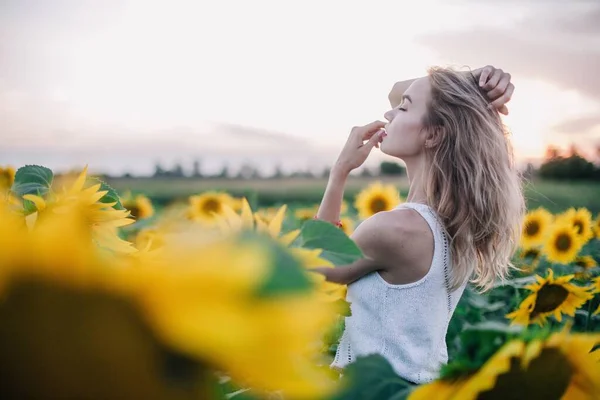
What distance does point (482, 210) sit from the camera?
1750mm

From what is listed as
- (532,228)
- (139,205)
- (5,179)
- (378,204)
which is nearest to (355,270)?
(5,179)

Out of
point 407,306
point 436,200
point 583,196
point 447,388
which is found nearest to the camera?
point 447,388

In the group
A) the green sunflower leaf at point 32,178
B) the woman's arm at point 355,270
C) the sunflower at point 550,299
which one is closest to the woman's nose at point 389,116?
the woman's arm at point 355,270

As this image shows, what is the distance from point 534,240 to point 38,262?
4212 mm

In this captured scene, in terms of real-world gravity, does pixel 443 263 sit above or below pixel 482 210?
below

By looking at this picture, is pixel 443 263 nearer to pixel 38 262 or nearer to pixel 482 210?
pixel 482 210

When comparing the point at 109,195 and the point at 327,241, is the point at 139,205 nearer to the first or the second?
the point at 109,195

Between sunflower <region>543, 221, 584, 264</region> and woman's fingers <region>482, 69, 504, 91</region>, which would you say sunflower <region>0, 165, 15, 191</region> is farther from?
sunflower <region>543, 221, 584, 264</region>

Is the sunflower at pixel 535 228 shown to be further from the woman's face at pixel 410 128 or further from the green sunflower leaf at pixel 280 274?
the green sunflower leaf at pixel 280 274

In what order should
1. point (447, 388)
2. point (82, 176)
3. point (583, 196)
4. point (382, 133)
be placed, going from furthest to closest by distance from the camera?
point (583, 196) → point (382, 133) → point (82, 176) → point (447, 388)

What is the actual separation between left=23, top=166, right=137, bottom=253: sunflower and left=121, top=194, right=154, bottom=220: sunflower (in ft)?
10.6

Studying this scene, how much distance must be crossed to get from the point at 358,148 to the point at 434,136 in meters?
0.25

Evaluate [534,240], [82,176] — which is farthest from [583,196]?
[82,176]

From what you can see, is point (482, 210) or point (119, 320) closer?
point (119, 320)
